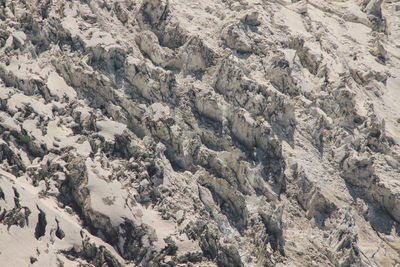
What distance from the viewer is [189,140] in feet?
117

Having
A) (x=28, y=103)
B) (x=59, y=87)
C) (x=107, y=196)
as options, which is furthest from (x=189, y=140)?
(x=28, y=103)

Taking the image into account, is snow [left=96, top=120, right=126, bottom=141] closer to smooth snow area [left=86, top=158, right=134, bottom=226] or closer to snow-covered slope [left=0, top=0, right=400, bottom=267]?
snow-covered slope [left=0, top=0, right=400, bottom=267]

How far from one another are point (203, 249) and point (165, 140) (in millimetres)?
10657

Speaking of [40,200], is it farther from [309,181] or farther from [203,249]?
[309,181]

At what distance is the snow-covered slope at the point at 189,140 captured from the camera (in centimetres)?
2591

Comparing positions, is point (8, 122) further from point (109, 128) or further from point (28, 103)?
point (109, 128)

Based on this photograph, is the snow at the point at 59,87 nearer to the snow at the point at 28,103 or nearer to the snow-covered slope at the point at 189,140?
the snow-covered slope at the point at 189,140

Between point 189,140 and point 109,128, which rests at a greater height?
point 109,128

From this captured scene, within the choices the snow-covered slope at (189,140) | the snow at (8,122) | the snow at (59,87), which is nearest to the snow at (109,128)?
the snow-covered slope at (189,140)

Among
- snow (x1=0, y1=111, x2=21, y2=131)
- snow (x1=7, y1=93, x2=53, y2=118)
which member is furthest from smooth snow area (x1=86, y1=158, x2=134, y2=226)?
snow (x1=7, y1=93, x2=53, y2=118)

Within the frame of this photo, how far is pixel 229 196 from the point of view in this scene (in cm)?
3344

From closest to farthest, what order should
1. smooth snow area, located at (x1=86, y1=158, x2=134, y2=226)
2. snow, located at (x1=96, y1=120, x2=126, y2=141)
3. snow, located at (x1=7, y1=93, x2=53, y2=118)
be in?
smooth snow area, located at (x1=86, y1=158, x2=134, y2=226)
snow, located at (x1=7, y1=93, x2=53, y2=118)
snow, located at (x1=96, y1=120, x2=126, y2=141)

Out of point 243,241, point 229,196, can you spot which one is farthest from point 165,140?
point 243,241

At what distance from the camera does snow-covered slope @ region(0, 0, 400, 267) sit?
85.0ft
